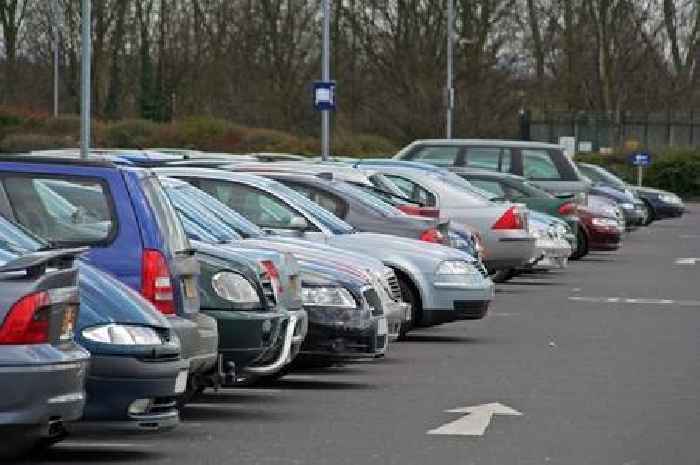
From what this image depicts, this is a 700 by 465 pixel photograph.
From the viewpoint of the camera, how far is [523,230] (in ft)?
79.6

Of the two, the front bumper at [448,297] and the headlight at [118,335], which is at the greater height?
the headlight at [118,335]

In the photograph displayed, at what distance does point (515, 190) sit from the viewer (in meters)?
28.2

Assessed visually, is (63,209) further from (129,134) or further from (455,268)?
(129,134)

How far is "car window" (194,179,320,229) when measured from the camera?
1562 centimetres

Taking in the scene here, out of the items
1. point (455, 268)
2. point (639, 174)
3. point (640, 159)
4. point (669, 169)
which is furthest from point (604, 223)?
point (669, 169)

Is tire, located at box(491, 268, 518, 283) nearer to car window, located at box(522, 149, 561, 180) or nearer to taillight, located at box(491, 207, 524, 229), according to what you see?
taillight, located at box(491, 207, 524, 229)

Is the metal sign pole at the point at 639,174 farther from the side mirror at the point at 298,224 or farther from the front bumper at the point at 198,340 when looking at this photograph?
the front bumper at the point at 198,340

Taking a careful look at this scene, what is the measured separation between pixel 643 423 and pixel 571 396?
1.42 meters

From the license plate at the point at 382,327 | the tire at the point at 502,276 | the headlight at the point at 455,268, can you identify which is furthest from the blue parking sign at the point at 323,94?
the license plate at the point at 382,327

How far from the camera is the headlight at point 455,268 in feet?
56.0

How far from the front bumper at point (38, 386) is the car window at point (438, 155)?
23.0 metres

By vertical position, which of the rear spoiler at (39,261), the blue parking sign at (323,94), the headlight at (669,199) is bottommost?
the headlight at (669,199)

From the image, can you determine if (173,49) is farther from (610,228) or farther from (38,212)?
(38,212)

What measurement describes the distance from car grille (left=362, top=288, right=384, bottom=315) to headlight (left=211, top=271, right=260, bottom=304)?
203cm
